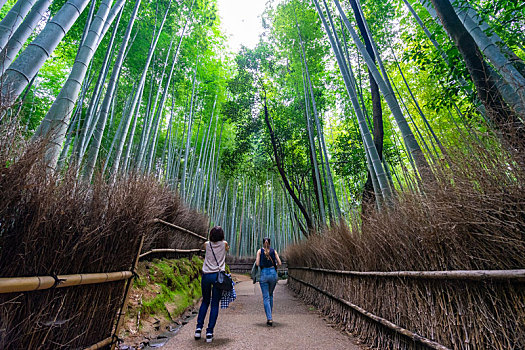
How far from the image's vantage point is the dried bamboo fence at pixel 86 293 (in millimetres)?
1008

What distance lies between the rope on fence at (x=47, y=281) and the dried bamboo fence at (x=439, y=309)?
194cm

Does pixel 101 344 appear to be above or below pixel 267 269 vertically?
below

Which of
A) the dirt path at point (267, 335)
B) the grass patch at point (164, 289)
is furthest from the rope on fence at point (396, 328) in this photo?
the grass patch at point (164, 289)

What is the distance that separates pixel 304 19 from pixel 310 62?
111 centimetres

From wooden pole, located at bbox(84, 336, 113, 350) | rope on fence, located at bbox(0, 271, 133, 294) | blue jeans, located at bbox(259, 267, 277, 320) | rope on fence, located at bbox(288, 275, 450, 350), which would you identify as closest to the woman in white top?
blue jeans, located at bbox(259, 267, 277, 320)

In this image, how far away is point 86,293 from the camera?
4.66 feet

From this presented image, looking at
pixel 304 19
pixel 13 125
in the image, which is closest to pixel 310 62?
pixel 304 19

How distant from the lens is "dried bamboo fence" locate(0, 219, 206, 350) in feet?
3.31

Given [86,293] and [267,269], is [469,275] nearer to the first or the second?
[86,293]

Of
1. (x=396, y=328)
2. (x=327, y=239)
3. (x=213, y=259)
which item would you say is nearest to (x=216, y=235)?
(x=213, y=259)

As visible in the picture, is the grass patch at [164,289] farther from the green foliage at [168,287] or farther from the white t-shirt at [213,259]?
the white t-shirt at [213,259]

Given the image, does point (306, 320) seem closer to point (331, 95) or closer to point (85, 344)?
point (85, 344)

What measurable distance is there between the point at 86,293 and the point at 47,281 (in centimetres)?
38

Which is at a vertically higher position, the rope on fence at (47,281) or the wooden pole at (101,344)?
the rope on fence at (47,281)
